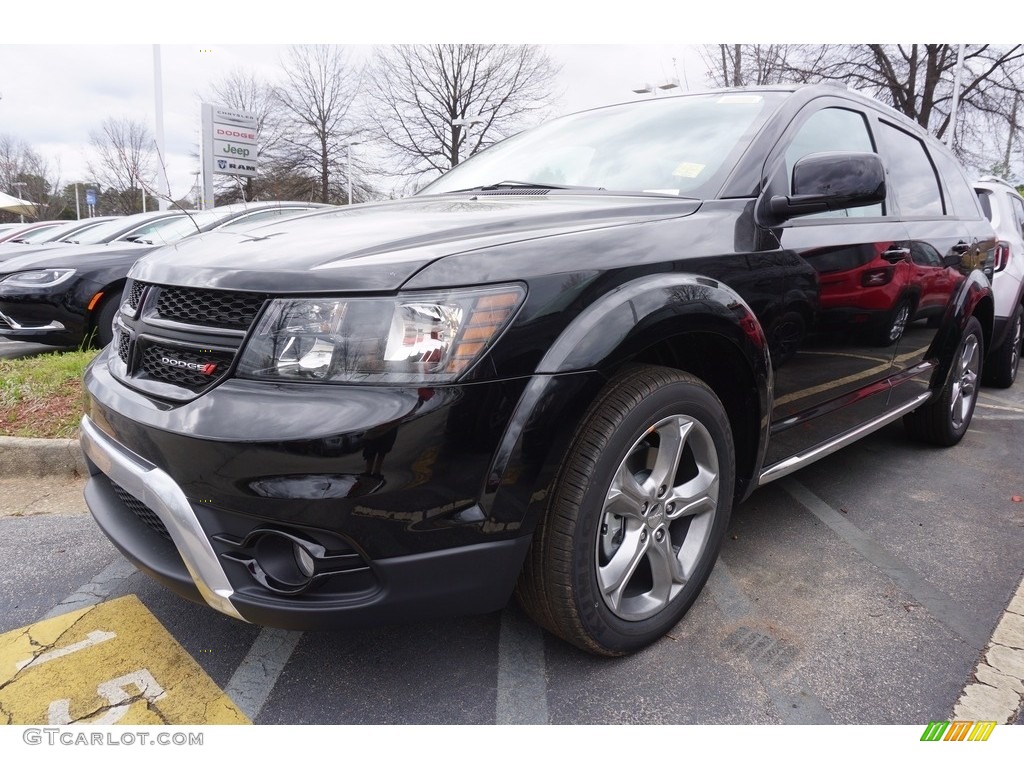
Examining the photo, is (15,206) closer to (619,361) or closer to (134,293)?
(134,293)

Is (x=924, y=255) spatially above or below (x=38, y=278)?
above

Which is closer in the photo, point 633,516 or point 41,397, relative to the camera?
point 633,516

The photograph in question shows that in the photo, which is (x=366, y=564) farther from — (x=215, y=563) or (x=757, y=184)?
(x=757, y=184)

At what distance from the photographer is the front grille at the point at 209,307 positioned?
1.58 metres

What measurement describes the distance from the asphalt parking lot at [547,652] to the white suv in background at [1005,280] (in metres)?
2.74

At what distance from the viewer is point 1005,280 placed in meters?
5.07

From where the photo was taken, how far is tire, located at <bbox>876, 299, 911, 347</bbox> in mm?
2775

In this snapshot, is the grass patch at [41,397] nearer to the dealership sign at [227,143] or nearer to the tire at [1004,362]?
the tire at [1004,362]

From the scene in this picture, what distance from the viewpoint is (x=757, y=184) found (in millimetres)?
2205

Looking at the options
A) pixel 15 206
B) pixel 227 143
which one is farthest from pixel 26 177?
pixel 227 143

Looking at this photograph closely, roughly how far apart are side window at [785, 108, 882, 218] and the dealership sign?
32.5 ft

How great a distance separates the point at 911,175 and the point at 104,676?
3839 mm

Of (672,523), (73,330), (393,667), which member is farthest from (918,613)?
(73,330)

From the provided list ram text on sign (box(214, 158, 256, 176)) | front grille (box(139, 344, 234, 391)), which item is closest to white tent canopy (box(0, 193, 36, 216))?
ram text on sign (box(214, 158, 256, 176))
